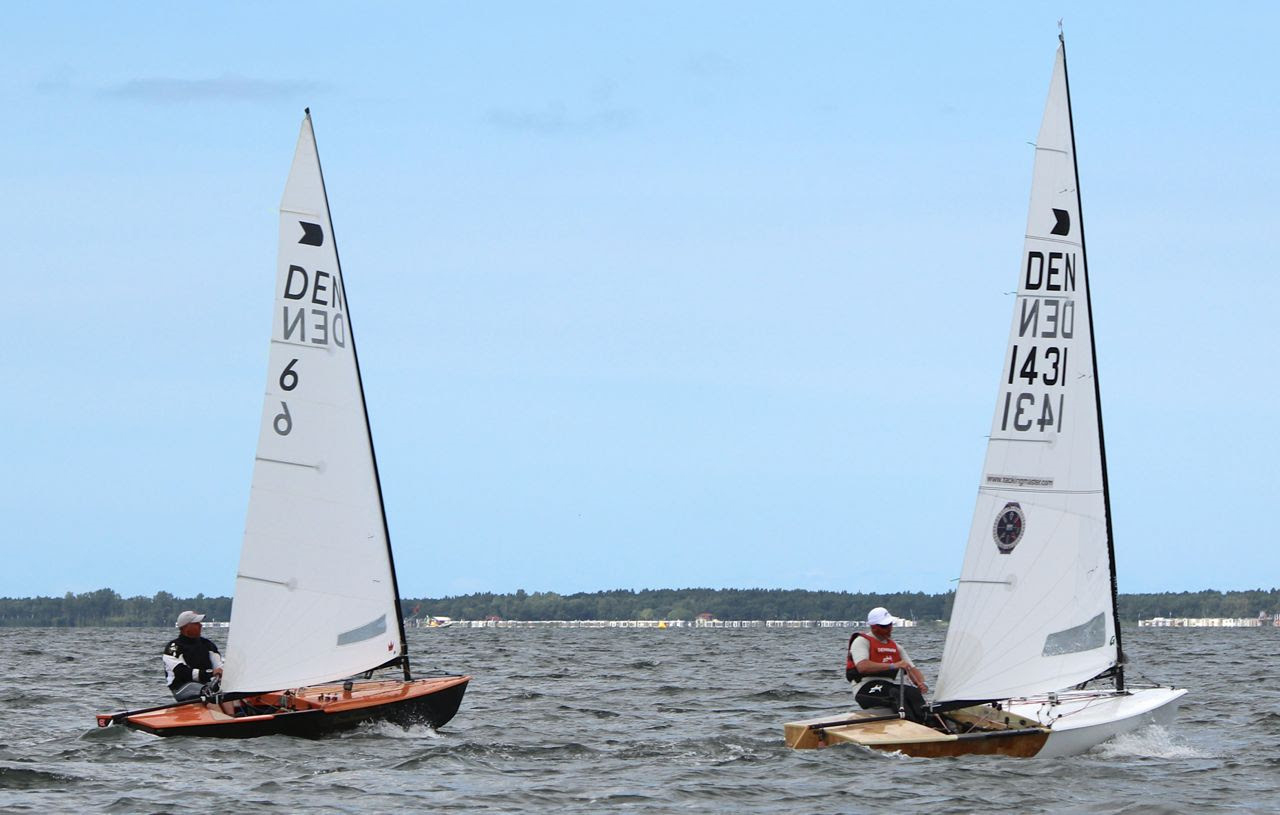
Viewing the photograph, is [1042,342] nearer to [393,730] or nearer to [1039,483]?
[1039,483]

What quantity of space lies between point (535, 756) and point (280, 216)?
25.5ft

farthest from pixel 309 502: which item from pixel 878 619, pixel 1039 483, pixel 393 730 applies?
pixel 1039 483

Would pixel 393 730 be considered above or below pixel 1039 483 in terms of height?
below

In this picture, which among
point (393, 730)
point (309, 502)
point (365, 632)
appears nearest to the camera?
point (393, 730)

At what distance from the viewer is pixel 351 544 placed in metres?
24.2

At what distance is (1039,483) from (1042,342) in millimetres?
1638

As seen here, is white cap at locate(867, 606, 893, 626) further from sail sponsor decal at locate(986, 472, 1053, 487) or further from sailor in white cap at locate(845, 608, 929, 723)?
sail sponsor decal at locate(986, 472, 1053, 487)

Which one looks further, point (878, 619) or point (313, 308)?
point (313, 308)

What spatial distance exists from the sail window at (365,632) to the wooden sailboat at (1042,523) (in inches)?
251

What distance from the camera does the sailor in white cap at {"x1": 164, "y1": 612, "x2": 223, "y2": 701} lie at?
2397 cm

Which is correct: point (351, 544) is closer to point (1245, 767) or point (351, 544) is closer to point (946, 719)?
point (946, 719)

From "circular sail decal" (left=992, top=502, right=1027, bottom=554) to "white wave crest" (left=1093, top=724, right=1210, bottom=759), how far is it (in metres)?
2.58

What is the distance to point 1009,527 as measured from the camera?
20.9 m

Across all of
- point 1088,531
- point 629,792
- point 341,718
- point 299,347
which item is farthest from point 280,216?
point 1088,531
